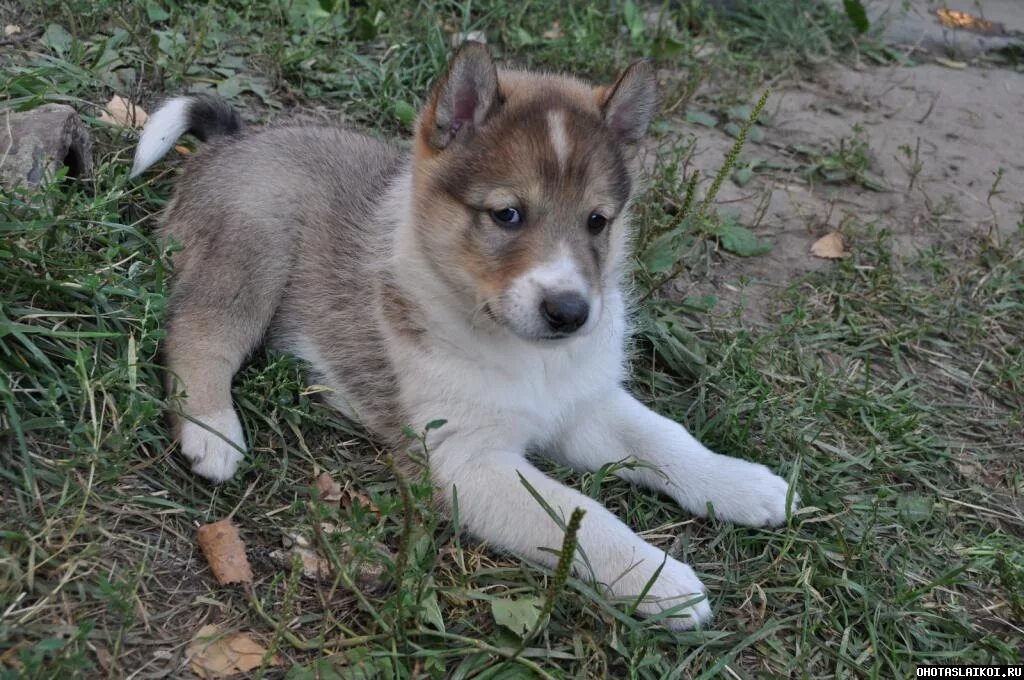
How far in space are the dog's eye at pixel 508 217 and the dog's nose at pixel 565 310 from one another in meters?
0.31

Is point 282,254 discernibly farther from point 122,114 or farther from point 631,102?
point 631,102

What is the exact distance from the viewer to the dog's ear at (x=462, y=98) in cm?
317

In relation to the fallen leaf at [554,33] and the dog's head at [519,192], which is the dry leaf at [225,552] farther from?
the fallen leaf at [554,33]

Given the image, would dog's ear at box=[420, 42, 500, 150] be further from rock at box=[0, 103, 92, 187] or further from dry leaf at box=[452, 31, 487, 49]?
dry leaf at box=[452, 31, 487, 49]

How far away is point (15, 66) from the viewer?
169 inches

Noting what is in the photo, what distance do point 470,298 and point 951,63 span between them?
A: 4.97 metres

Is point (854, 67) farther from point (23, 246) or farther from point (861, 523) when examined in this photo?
point (23, 246)

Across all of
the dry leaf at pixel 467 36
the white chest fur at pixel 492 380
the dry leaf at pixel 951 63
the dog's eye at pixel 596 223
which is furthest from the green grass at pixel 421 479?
the dry leaf at pixel 951 63

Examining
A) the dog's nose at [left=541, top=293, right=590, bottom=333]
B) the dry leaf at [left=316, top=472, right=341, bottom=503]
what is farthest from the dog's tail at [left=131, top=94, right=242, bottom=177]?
the dog's nose at [left=541, top=293, right=590, bottom=333]

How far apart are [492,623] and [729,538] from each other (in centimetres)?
97

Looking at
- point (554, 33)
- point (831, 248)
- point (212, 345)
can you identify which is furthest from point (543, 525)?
point (554, 33)

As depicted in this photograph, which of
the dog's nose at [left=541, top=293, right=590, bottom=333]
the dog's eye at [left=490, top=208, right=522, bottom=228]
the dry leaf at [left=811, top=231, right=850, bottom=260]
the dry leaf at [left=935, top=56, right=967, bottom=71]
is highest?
the dog's eye at [left=490, top=208, right=522, bottom=228]

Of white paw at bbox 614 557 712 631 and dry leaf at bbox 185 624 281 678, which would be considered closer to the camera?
dry leaf at bbox 185 624 281 678

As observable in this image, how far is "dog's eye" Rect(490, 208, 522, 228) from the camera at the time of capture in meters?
3.16
